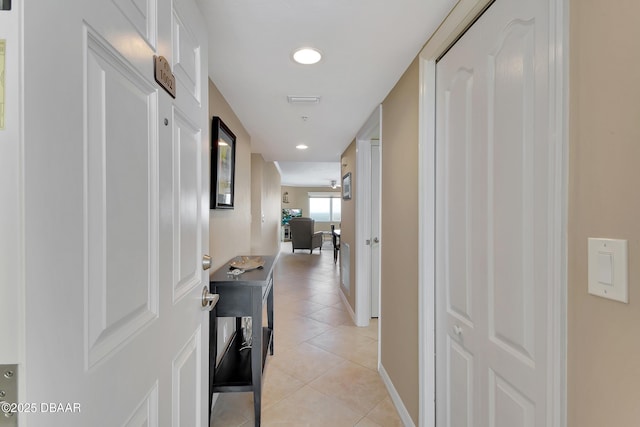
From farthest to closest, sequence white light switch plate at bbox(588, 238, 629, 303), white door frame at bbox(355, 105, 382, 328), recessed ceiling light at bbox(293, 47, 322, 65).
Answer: white door frame at bbox(355, 105, 382, 328), recessed ceiling light at bbox(293, 47, 322, 65), white light switch plate at bbox(588, 238, 629, 303)

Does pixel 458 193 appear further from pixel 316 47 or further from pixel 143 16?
pixel 143 16

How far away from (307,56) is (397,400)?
2.18m

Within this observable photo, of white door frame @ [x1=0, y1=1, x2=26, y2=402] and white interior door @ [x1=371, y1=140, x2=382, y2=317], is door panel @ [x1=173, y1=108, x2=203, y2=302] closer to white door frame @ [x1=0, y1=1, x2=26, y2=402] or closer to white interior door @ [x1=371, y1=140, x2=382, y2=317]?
white door frame @ [x1=0, y1=1, x2=26, y2=402]

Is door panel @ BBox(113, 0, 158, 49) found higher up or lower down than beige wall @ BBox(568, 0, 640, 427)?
higher up

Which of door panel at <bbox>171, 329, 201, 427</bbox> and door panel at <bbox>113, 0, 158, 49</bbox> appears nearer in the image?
door panel at <bbox>113, 0, 158, 49</bbox>

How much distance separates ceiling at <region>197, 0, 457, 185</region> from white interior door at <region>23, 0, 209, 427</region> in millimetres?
460

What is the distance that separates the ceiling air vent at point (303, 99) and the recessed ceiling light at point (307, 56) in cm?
50

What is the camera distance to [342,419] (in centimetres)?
181

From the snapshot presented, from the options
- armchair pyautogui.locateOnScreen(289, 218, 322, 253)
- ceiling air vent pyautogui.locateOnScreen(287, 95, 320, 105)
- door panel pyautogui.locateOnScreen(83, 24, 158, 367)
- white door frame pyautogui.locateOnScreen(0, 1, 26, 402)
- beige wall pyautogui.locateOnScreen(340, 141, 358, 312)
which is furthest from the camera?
armchair pyautogui.locateOnScreen(289, 218, 322, 253)

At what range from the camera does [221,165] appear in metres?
2.11

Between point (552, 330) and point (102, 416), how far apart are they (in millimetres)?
1029

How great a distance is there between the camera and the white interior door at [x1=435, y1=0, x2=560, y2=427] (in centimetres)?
82

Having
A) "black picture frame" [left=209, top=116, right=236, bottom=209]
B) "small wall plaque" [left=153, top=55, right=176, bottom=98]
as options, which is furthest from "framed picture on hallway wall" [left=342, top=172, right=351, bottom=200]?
"small wall plaque" [left=153, top=55, right=176, bottom=98]

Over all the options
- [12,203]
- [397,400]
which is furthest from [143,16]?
[397,400]
